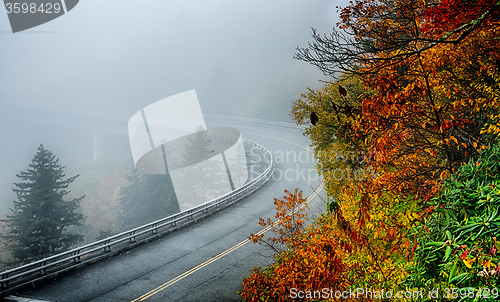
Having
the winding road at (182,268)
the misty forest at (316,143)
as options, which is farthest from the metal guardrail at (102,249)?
the misty forest at (316,143)

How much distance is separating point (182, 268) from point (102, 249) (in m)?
3.93

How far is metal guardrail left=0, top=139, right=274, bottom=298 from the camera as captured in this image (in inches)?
398

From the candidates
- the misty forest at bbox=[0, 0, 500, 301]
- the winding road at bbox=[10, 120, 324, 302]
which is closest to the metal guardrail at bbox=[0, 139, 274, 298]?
the winding road at bbox=[10, 120, 324, 302]

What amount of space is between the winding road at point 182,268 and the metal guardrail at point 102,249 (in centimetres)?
31

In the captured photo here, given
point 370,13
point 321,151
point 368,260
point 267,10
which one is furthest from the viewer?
point 267,10

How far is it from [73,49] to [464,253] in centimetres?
18209

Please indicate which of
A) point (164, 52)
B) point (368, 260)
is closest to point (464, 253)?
point (368, 260)

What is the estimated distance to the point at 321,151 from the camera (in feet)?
52.5

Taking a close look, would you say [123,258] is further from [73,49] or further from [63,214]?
[73,49]

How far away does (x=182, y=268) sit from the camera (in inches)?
452

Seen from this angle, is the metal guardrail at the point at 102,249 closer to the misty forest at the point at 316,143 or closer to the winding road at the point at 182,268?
the winding road at the point at 182,268

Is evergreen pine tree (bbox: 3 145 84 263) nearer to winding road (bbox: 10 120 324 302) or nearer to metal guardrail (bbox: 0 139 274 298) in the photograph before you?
metal guardrail (bbox: 0 139 274 298)

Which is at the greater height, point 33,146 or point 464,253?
point 33,146

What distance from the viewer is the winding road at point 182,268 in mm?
9711
